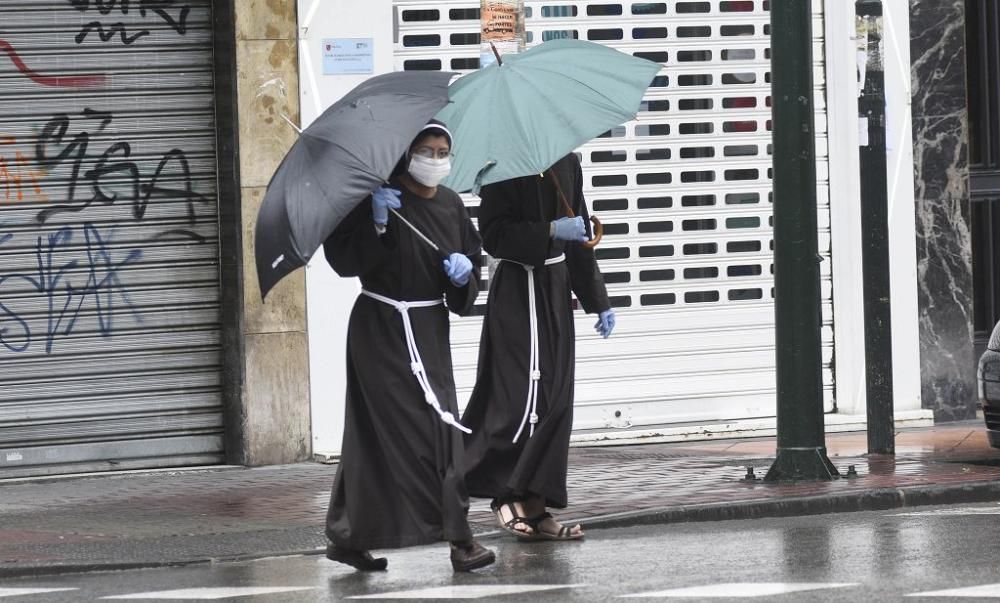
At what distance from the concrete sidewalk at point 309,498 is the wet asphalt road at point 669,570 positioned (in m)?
0.25

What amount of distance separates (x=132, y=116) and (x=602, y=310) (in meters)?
4.67

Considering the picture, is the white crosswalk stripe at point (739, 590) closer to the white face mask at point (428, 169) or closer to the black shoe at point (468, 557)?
the black shoe at point (468, 557)

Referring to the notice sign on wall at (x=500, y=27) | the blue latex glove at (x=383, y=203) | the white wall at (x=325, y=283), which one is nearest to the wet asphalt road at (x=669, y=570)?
the blue latex glove at (x=383, y=203)

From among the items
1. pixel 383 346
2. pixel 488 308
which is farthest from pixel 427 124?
pixel 488 308

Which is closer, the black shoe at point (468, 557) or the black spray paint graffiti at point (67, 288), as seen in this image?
the black shoe at point (468, 557)

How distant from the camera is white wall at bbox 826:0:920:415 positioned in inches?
541

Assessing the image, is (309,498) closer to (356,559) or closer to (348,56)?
(356,559)

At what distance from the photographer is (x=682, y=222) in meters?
13.4

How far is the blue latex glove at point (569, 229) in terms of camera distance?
847cm

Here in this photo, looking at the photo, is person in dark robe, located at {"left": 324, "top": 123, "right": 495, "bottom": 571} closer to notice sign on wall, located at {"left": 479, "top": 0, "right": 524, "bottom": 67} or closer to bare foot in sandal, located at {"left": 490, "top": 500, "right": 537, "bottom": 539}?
bare foot in sandal, located at {"left": 490, "top": 500, "right": 537, "bottom": 539}

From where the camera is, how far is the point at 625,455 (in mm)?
12242

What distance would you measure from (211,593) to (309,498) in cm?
328

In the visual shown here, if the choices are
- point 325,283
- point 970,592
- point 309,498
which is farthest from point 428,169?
point 325,283

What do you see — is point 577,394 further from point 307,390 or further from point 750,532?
point 750,532
